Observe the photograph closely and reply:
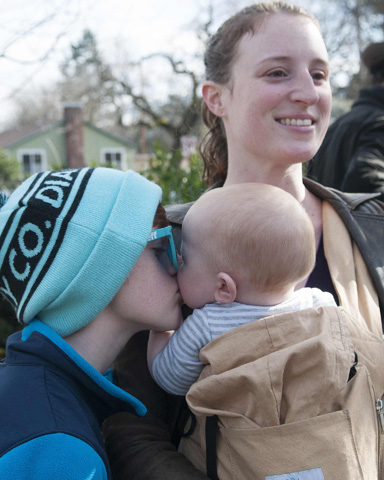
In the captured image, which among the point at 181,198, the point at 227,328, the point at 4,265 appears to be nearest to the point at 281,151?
the point at 227,328

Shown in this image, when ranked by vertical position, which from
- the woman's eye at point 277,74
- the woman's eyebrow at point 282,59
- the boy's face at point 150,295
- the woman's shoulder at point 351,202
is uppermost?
the woman's eyebrow at point 282,59

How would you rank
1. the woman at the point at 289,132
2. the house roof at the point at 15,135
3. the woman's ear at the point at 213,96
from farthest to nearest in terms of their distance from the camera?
the house roof at the point at 15,135 < the woman's ear at the point at 213,96 < the woman at the point at 289,132

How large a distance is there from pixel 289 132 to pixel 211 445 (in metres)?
1.41

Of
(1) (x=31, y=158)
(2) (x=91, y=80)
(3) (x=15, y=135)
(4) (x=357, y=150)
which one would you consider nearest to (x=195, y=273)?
(4) (x=357, y=150)

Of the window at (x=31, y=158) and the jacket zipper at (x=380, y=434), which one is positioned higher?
the jacket zipper at (x=380, y=434)

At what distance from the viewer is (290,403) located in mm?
1604

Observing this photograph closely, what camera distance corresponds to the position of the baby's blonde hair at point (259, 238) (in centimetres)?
174

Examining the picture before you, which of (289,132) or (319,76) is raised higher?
(319,76)

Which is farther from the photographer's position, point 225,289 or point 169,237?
point 169,237

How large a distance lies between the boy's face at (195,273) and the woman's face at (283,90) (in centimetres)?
70

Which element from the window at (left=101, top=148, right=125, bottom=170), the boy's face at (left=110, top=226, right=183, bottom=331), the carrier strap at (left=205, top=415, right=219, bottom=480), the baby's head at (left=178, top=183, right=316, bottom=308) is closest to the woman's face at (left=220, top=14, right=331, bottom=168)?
the baby's head at (left=178, top=183, right=316, bottom=308)

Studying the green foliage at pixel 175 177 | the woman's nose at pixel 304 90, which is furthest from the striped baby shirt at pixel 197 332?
the green foliage at pixel 175 177

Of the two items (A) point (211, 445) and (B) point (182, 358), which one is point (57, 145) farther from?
(A) point (211, 445)

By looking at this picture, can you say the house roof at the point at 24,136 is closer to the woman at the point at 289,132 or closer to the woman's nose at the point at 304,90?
the woman at the point at 289,132
